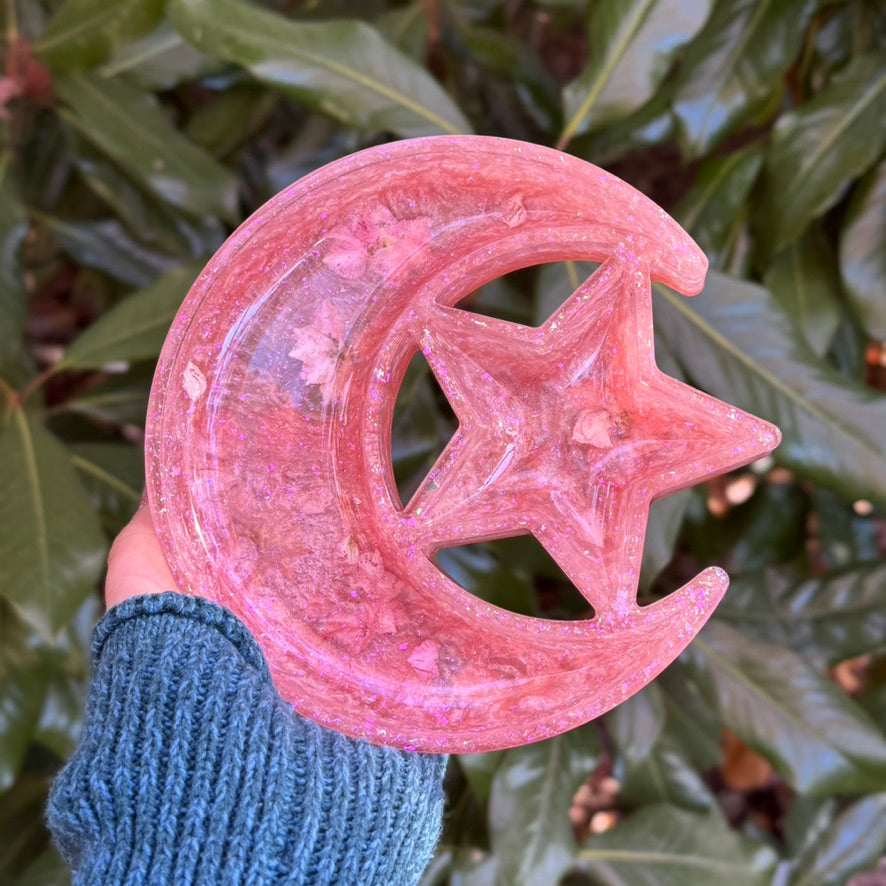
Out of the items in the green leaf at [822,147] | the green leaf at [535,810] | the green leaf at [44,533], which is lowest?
the green leaf at [535,810]

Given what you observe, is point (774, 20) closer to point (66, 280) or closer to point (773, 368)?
point (773, 368)

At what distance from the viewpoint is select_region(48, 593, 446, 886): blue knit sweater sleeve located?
0.43m

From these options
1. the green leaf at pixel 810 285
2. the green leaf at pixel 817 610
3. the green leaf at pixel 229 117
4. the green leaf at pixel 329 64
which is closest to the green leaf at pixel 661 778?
the green leaf at pixel 817 610

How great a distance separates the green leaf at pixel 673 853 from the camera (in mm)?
922

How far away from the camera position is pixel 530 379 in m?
0.59

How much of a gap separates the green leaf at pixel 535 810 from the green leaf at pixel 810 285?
1.64 feet

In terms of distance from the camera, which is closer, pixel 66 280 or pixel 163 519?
pixel 163 519

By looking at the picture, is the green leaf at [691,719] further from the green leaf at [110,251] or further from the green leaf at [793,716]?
the green leaf at [110,251]

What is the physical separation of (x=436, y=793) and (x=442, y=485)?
0.19 metres

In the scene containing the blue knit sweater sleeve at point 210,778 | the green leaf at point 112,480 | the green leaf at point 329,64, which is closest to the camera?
the blue knit sweater sleeve at point 210,778

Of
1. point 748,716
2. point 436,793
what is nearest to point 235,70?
point 436,793

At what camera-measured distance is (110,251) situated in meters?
0.94

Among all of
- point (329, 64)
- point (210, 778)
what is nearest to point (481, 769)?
point (210, 778)

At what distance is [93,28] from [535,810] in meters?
0.85
